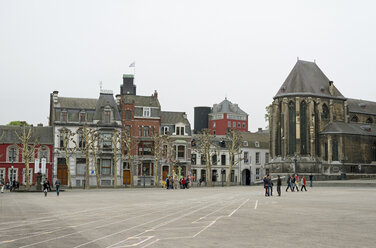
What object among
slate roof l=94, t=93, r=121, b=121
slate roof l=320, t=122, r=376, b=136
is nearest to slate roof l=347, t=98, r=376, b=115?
slate roof l=320, t=122, r=376, b=136

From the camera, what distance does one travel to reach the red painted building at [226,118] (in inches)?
5157

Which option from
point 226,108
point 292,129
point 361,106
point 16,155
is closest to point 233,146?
point 292,129

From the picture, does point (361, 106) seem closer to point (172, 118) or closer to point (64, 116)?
point (172, 118)

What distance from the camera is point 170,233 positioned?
13648 mm

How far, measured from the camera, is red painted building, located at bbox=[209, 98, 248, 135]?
131 meters

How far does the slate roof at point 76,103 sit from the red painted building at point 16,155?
5498 mm

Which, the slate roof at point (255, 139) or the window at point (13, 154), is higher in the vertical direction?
the slate roof at point (255, 139)

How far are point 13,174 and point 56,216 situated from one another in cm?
5238

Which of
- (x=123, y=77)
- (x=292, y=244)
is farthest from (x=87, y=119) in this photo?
(x=292, y=244)

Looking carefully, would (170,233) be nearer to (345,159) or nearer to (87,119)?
(87,119)

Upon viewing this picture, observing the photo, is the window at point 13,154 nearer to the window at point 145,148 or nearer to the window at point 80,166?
the window at point 80,166

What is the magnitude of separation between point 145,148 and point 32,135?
662 inches

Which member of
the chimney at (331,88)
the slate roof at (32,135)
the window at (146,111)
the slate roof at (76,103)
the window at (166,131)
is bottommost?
the slate roof at (32,135)

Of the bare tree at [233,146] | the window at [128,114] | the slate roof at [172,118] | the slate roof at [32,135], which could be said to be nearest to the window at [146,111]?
the window at [128,114]
